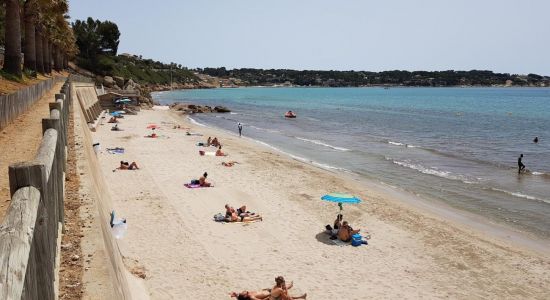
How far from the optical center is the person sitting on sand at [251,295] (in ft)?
33.4

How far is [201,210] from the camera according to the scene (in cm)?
1723

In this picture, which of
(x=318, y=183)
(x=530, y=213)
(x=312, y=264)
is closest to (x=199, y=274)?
(x=312, y=264)

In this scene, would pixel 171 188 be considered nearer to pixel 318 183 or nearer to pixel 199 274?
pixel 318 183

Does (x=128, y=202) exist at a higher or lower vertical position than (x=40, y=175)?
lower

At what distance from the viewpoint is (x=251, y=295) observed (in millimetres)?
10219

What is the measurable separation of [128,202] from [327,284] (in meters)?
8.92

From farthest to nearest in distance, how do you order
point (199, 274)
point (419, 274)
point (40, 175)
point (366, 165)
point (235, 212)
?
point (366, 165) → point (235, 212) → point (419, 274) → point (199, 274) → point (40, 175)

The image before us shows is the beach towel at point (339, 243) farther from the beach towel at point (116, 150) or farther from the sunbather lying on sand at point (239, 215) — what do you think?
the beach towel at point (116, 150)

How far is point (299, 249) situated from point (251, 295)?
4.08 meters

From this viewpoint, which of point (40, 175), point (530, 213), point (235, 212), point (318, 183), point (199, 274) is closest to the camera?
point (40, 175)

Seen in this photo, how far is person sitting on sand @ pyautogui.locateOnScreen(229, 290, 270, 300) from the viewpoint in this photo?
10195 millimetres

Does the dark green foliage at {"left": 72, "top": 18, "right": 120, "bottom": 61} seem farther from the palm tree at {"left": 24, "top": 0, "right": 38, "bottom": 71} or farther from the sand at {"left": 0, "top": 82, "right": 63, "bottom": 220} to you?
the sand at {"left": 0, "top": 82, "right": 63, "bottom": 220}

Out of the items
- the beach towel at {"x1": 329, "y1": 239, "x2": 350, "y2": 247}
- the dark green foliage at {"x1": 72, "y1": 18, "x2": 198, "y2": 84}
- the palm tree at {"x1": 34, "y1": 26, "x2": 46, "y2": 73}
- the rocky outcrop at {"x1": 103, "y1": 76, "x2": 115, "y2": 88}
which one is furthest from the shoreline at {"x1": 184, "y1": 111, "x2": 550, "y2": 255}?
the dark green foliage at {"x1": 72, "y1": 18, "x2": 198, "y2": 84}

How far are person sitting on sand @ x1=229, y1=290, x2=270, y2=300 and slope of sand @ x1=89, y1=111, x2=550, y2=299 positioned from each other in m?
0.41
